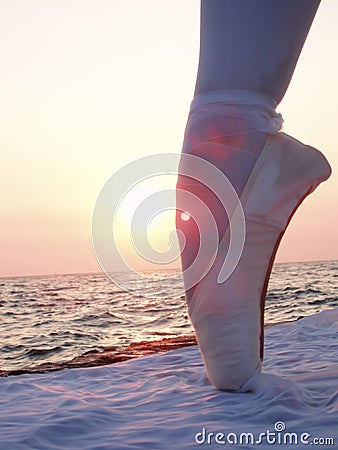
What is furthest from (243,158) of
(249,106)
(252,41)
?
(252,41)

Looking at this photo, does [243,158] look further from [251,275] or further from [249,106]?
[251,275]

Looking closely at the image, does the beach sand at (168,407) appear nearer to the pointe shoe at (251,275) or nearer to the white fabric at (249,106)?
the pointe shoe at (251,275)

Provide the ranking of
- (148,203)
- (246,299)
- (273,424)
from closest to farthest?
(273,424) < (246,299) < (148,203)

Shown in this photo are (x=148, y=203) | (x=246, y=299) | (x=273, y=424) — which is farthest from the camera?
A: (x=148, y=203)

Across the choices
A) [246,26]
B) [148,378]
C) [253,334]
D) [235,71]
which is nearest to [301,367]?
[253,334]

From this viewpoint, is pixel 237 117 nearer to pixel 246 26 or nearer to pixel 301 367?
pixel 246 26

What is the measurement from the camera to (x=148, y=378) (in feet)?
6.31

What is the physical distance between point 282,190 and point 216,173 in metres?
0.24

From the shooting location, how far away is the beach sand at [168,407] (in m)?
1.17

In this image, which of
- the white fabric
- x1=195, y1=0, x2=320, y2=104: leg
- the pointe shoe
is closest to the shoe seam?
the pointe shoe

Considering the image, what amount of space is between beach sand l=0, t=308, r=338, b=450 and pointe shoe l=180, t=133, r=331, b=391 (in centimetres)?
9

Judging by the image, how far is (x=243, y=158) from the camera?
5.72ft

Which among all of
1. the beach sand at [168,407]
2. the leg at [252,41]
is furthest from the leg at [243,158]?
the beach sand at [168,407]

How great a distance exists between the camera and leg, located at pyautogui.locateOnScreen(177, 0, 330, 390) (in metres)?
1.67
